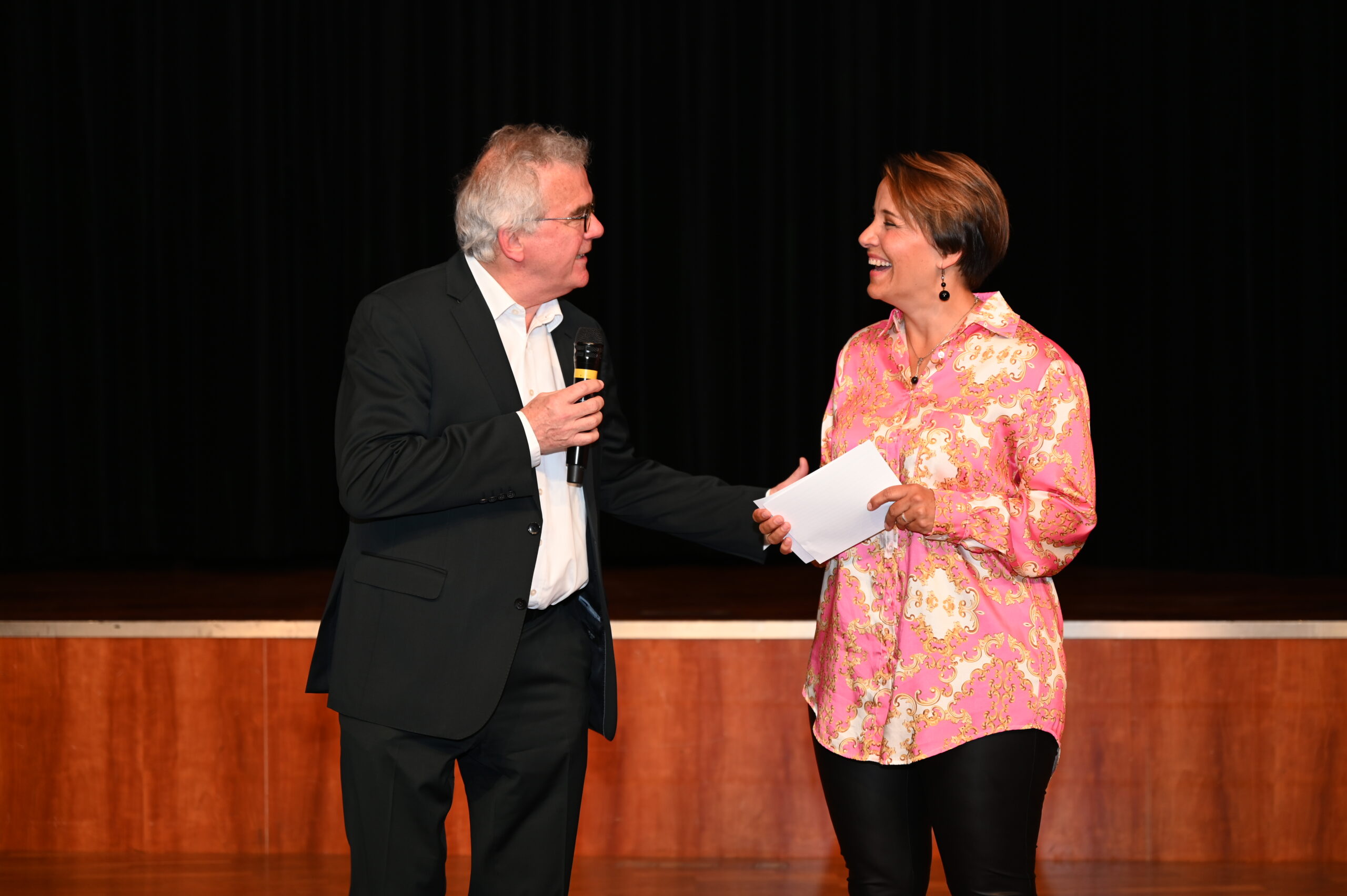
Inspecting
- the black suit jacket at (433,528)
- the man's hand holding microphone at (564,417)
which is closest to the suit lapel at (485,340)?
the black suit jacket at (433,528)

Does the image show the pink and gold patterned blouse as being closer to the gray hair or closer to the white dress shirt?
the white dress shirt

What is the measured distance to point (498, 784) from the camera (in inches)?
81.7

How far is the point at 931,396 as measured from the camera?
6.51 feet

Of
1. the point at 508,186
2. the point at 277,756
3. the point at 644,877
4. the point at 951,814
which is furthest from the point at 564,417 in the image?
the point at 277,756

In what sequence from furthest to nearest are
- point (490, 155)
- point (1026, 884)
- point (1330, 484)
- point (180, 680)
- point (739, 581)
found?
point (1330, 484), point (739, 581), point (180, 680), point (490, 155), point (1026, 884)

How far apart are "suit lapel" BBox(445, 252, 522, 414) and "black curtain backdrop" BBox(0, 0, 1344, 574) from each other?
10.8 ft

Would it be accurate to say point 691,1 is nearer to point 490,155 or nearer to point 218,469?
point 218,469

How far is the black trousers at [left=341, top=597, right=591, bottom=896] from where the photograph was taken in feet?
6.45

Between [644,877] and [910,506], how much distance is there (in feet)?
5.94

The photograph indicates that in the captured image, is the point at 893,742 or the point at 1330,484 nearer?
the point at 893,742

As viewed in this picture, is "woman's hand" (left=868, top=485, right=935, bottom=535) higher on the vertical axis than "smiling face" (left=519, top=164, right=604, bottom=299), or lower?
lower

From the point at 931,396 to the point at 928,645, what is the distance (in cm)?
39

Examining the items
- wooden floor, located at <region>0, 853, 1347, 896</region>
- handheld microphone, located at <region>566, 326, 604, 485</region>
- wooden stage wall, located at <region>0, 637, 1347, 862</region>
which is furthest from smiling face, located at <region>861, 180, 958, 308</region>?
wooden floor, located at <region>0, 853, 1347, 896</region>

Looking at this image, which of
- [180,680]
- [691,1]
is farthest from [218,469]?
[691,1]
